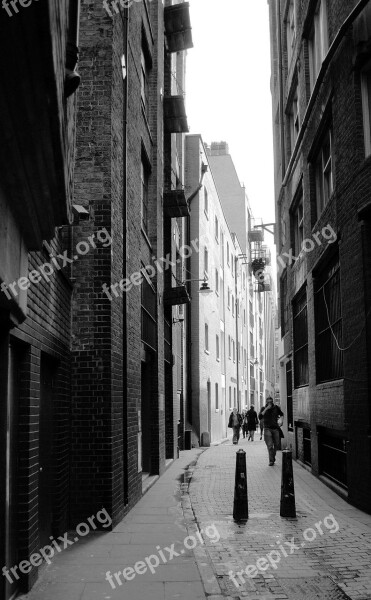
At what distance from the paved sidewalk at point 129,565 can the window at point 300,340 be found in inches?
337

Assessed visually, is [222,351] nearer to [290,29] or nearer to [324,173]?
[290,29]

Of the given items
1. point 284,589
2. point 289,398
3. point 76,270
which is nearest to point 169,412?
point 289,398

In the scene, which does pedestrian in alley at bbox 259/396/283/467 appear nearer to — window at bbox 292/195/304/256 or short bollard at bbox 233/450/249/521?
window at bbox 292/195/304/256

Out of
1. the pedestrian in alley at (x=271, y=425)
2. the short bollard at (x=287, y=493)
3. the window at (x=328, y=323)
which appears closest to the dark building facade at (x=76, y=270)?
the short bollard at (x=287, y=493)

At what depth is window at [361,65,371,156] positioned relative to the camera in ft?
34.9

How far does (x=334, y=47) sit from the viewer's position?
1194 centimetres

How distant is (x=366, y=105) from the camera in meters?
10.7

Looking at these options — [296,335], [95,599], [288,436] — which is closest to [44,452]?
[95,599]

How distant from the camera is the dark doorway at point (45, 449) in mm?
7684

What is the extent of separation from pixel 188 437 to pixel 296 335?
6.89 metres

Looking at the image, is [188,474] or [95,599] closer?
[95,599]

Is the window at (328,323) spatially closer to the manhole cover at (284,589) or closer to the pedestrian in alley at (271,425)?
the pedestrian in alley at (271,425)

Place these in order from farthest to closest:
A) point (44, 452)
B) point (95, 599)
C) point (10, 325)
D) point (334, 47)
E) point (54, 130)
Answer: point (334, 47) → point (44, 452) → point (95, 599) → point (10, 325) → point (54, 130)

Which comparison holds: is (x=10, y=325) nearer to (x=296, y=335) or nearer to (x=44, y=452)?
(x=44, y=452)
